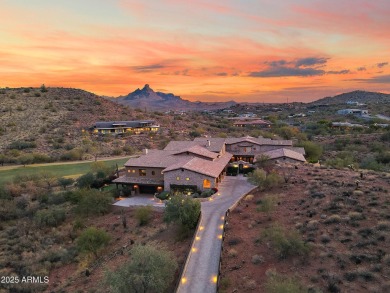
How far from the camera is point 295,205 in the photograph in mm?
32469

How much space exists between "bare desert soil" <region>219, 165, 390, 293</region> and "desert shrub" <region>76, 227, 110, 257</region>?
41.9 ft

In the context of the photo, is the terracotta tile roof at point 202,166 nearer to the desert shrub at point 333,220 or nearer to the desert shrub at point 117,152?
the desert shrub at point 333,220

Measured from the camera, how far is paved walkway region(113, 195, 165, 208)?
38175 mm

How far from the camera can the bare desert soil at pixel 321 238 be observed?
19.6 m

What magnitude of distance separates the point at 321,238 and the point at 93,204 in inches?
1070

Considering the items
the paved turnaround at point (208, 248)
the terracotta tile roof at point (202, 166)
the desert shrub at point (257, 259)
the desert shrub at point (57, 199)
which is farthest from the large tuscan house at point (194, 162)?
the desert shrub at point (257, 259)

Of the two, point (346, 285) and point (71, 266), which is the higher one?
point (346, 285)

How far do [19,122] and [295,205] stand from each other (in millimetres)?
94014

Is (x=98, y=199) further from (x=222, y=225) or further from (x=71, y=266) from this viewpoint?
(x=222, y=225)

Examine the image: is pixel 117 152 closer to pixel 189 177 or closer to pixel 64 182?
pixel 64 182

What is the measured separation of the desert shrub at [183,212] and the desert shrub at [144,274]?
8.17 meters

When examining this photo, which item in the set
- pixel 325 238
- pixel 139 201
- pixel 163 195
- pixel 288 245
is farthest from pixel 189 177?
pixel 325 238

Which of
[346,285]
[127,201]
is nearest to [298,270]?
[346,285]

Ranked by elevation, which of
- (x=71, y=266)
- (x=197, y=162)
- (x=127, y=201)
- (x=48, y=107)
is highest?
(x=48, y=107)
